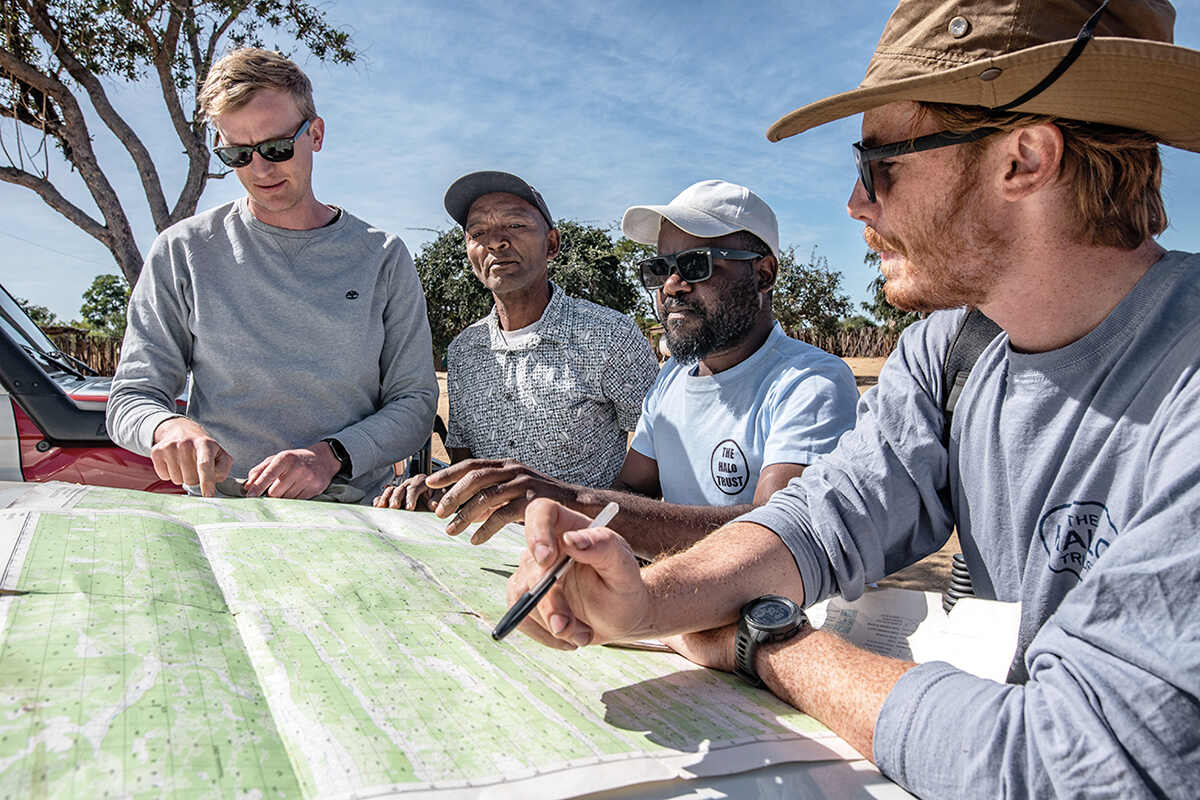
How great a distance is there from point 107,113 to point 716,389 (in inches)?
434

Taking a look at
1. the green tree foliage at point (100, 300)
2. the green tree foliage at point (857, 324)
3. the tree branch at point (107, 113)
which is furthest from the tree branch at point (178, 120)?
the green tree foliage at point (100, 300)

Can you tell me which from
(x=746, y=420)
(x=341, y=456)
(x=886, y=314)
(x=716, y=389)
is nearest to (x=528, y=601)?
(x=341, y=456)

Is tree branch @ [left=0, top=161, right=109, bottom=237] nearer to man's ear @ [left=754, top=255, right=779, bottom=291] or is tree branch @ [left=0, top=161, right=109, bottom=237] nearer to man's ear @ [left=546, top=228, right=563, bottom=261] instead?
man's ear @ [left=546, top=228, right=563, bottom=261]

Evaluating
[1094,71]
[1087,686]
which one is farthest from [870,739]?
[1094,71]

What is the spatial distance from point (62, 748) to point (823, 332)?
35.0 metres

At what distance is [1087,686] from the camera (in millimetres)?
913

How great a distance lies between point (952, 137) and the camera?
1.44 metres

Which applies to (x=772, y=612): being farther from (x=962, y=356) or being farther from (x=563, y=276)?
(x=563, y=276)

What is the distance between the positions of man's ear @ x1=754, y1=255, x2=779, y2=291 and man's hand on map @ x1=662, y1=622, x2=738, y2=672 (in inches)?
72.4

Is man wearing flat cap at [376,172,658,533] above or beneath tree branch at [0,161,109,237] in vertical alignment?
beneath

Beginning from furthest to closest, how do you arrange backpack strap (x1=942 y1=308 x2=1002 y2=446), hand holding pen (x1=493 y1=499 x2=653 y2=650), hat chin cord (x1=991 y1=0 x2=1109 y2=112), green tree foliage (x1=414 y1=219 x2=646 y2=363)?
green tree foliage (x1=414 y1=219 x2=646 y2=363) < backpack strap (x1=942 y1=308 x2=1002 y2=446) < hat chin cord (x1=991 y1=0 x2=1109 y2=112) < hand holding pen (x1=493 y1=499 x2=653 y2=650)

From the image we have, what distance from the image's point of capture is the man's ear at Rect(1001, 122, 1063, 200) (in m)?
1.36

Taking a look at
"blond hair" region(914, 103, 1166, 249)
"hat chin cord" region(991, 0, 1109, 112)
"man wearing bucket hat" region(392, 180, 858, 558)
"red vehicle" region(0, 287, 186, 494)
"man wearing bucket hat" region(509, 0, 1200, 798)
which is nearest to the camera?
"man wearing bucket hat" region(509, 0, 1200, 798)

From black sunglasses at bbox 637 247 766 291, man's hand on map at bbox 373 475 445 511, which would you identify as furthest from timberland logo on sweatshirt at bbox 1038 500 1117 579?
black sunglasses at bbox 637 247 766 291
